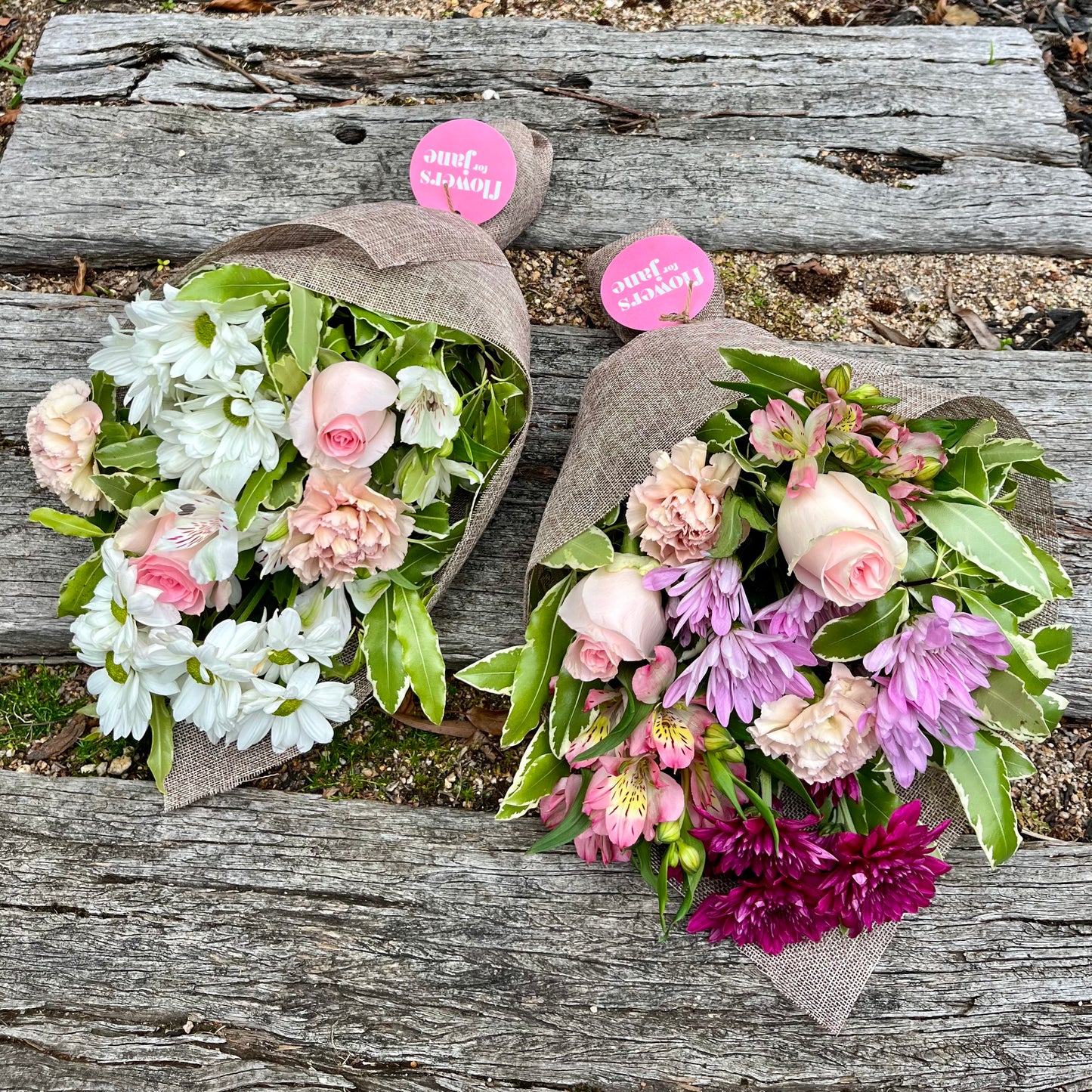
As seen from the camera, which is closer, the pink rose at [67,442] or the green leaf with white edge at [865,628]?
the green leaf with white edge at [865,628]

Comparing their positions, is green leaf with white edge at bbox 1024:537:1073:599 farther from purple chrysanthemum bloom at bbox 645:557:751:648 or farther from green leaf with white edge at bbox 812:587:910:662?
purple chrysanthemum bloom at bbox 645:557:751:648

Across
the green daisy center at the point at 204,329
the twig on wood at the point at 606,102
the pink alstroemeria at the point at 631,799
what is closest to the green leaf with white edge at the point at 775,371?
the pink alstroemeria at the point at 631,799

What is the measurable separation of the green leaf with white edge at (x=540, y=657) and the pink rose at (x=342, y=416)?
0.21 meters

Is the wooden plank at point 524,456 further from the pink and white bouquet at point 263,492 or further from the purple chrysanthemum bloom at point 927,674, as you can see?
the purple chrysanthemum bloom at point 927,674

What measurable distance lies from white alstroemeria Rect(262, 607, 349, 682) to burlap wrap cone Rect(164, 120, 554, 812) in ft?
0.40

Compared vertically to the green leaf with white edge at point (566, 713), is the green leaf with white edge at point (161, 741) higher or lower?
lower

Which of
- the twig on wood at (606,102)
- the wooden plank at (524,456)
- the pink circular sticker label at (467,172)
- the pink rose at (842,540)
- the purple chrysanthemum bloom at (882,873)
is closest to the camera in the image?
the pink rose at (842,540)

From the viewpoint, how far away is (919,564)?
74cm

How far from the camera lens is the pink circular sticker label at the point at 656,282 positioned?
43.4 inches

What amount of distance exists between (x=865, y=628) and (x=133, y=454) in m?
0.68

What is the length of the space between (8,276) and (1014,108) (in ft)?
4.75

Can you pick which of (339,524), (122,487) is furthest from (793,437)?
(122,487)

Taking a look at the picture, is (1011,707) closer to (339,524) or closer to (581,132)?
(339,524)

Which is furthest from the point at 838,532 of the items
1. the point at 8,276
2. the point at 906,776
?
the point at 8,276
